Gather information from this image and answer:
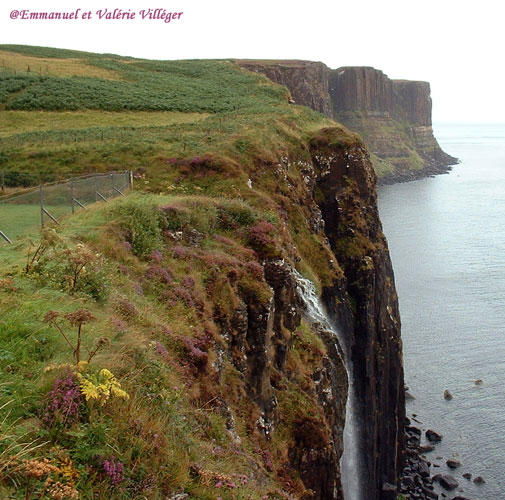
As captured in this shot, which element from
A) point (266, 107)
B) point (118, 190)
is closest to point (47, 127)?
point (266, 107)

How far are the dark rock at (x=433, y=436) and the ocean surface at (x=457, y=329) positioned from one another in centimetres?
54

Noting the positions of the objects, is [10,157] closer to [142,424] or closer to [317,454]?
[317,454]

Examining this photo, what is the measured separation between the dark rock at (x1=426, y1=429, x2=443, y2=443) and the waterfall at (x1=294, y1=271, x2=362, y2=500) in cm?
1411

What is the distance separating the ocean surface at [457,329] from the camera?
39.0 m

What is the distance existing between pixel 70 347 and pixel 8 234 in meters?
8.44

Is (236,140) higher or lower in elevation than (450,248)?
higher

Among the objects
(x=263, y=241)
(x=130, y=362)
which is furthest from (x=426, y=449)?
(x=130, y=362)

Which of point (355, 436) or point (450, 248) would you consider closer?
point (355, 436)

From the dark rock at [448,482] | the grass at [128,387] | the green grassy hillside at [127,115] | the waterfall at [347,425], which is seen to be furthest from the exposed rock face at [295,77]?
the grass at [128,387]

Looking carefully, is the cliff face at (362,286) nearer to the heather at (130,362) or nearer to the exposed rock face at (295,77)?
the heather at (130,362)

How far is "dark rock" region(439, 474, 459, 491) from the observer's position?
115 ft

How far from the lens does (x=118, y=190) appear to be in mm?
23734

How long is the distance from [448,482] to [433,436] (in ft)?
16.9

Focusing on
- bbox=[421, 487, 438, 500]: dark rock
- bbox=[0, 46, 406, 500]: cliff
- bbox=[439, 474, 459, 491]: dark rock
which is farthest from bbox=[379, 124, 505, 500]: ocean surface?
bbox=[0, 46, 406, 500]: cliff
